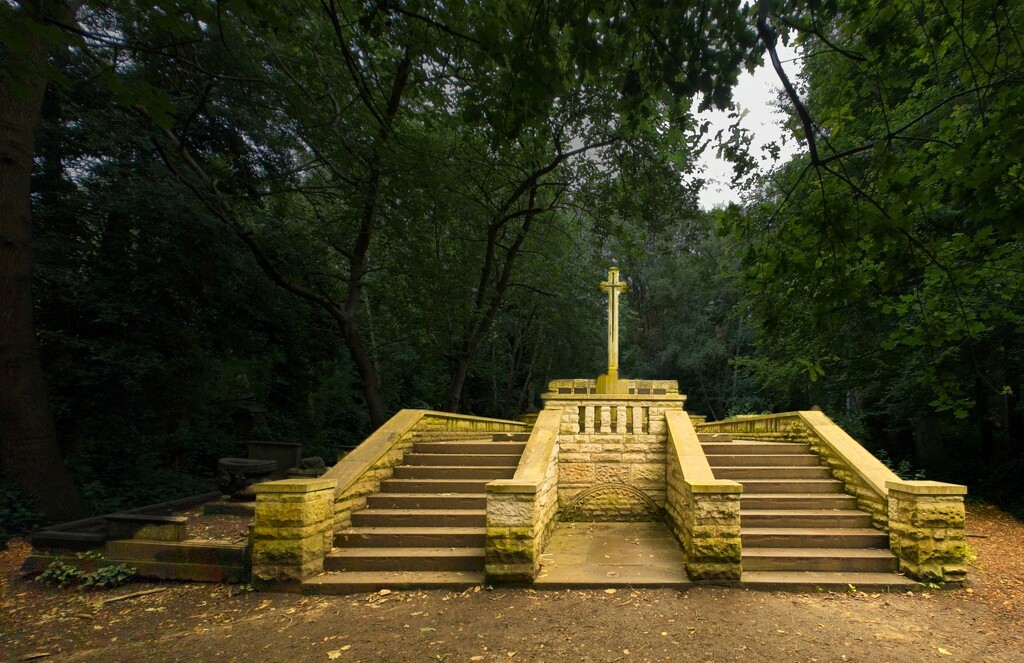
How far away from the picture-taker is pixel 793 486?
6.96 metres

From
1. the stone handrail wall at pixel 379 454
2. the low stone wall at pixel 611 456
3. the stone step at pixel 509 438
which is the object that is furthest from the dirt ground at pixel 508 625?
the stone step at pixel 509 438

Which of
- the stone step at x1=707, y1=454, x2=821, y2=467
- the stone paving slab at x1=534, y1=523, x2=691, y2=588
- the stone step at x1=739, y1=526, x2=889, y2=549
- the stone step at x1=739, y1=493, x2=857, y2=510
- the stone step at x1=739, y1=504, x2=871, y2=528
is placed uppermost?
the stone step at x1=707, y1=454, x2=821, y2=467

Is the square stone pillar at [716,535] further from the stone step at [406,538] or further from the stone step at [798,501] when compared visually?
the stone step at [406,538]

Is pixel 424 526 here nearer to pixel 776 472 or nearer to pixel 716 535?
pixel 716 535

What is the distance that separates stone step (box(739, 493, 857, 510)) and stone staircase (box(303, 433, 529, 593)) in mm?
3134

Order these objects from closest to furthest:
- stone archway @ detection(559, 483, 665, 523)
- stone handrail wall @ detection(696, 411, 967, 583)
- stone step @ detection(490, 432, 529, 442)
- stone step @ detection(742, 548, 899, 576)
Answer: stone handrail wall @ detection(696, 411, 967, 583) → stone step @ detection(742, 548, 899, 576) → stone archway @ detection(559, 483, 665, 523) → stone step @ detection(490, 432, 529, 442)

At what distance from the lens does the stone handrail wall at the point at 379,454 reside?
239 inches

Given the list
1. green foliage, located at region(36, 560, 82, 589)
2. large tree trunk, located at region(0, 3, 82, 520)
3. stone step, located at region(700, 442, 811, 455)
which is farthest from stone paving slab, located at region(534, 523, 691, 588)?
large tree trunk, located at region(0, 3, 82, 520)

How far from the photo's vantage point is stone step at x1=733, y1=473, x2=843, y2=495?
22.6 feet

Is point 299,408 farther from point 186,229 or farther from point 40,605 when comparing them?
point 40,605

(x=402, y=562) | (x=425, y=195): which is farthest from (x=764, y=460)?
(x=425, y=195)

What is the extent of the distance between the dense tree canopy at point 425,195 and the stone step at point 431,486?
4.04 metres

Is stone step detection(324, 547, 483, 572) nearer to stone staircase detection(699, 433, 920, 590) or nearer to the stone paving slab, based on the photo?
the stone paving slab

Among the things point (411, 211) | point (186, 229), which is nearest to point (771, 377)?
point (411, 211)
